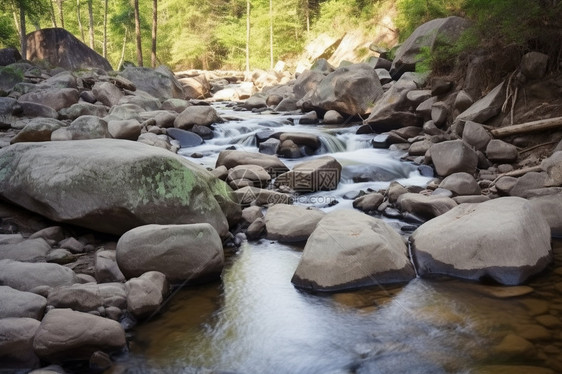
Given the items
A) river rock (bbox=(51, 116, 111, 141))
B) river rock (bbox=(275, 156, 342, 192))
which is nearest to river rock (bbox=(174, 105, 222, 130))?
river rock (bbox=(51, 116, 111, 141))

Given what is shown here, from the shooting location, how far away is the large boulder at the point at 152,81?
16.5 metres

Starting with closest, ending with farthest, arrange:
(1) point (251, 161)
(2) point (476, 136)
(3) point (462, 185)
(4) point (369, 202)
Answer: (4) point (369, 202), (3) point (462, 185), (2) point (476, 136), (1) point (251, 161)

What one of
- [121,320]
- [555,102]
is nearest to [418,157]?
[555,102]

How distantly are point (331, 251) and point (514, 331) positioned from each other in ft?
5.47

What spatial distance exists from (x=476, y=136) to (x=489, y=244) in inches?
172

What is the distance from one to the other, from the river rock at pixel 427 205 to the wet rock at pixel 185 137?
6209mm

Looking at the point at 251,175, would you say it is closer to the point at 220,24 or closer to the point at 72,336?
the point at 72,336

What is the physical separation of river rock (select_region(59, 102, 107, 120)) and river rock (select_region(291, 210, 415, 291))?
9058 millimetres

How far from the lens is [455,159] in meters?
7.45

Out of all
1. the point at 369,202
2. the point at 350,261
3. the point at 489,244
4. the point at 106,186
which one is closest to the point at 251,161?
the point at 369,202

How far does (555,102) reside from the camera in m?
7.68

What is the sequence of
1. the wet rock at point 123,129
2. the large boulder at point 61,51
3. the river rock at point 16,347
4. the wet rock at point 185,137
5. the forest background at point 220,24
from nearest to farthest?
1. the river rock at point 16,347
2. the wet rock at point 123,129
3. the wet rock at point 185,137
4. the forest background at point 220,24
5. the large boulder at point 61,51

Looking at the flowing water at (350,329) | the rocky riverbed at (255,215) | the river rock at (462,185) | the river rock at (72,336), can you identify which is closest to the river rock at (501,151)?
the rocky riverbed at (255,215)

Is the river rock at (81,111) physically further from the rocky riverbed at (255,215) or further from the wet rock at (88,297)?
the wet rock at (88,297)
